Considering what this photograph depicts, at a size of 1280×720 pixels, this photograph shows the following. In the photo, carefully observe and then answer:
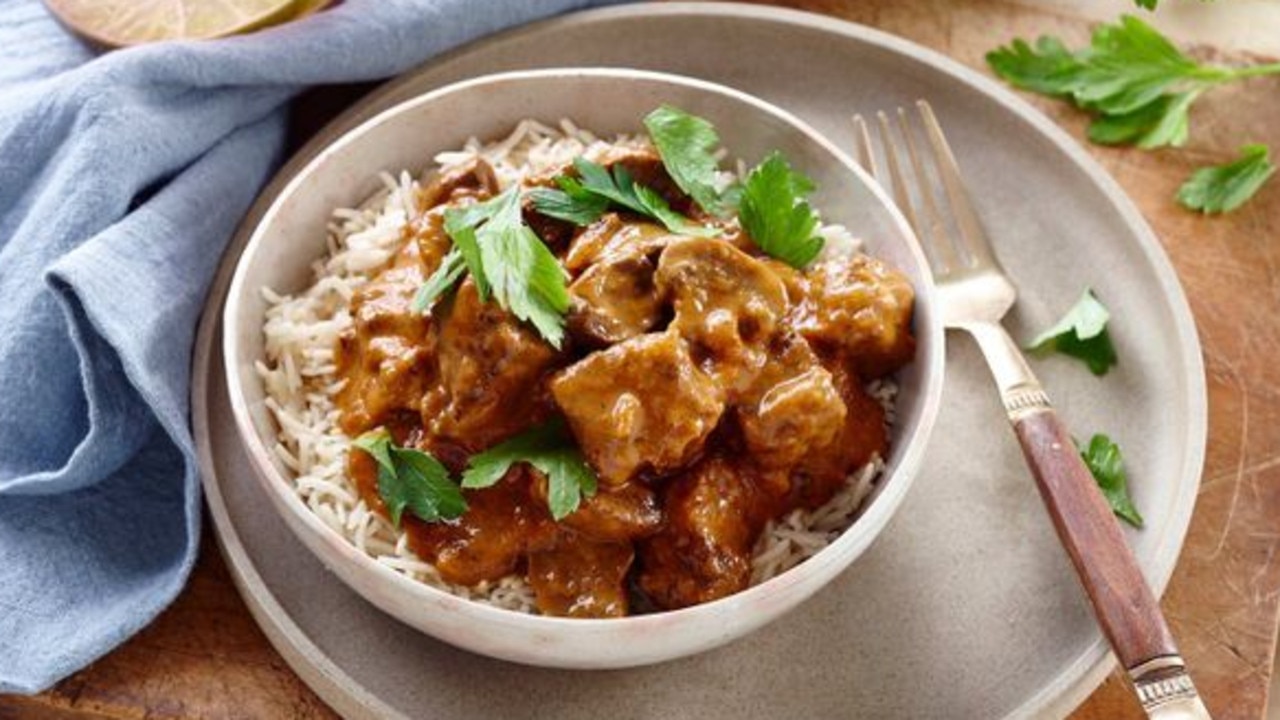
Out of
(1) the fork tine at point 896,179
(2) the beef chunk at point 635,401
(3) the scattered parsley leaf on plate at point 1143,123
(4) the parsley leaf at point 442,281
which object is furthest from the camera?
(3) the scattered parsley leaf on plate at point 1143,123

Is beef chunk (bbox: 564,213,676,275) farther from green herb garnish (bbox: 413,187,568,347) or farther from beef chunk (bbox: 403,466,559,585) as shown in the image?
beef chunk (bbox: 403,466,559,585)

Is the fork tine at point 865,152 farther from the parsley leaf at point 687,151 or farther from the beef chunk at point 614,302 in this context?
the beef chunk at point 614,302

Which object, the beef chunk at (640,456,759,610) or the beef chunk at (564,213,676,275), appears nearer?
the beef chunk at (640,456,759,610)

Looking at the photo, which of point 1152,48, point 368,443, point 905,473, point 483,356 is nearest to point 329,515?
point 368,443

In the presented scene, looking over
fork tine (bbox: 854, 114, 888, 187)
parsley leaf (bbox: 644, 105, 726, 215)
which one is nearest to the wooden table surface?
fork tine (bbox: 854, 114, 888, 187)

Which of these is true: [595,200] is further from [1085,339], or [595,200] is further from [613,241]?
[1085,339]

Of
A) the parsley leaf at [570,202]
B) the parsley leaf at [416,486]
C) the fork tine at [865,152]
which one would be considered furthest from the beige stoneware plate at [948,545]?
the parsley leaf at [570,202]
